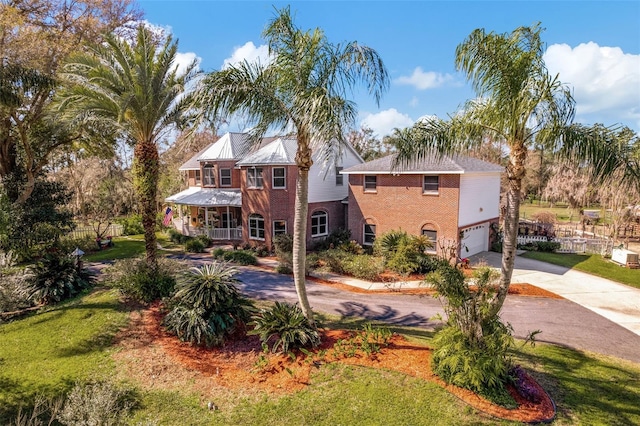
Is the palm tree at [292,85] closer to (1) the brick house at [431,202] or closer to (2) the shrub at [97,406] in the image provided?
(2) the shrub at [97,406]

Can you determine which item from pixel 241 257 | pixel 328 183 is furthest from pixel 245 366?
pixel 328 183

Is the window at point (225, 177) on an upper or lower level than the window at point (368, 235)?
upper

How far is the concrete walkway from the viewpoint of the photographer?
45.4 feet

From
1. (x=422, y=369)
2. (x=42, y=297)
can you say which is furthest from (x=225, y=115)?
(x=42, y=297)

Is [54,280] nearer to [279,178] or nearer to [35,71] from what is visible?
[35,71]

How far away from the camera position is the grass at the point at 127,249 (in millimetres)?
23250

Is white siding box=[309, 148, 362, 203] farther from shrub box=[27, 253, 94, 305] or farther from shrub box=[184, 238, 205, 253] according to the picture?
shrub box=[27, 253, 94, 305]

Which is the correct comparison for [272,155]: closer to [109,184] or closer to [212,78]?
[212,78]

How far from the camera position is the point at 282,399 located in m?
8.14

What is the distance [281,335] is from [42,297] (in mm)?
10802

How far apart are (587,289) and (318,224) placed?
53.4 feet

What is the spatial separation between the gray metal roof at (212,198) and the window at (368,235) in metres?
10.1

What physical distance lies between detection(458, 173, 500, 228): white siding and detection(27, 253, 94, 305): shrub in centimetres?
2003

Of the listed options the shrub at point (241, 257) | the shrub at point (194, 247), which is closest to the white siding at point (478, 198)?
the shrub at point (241, 257)
